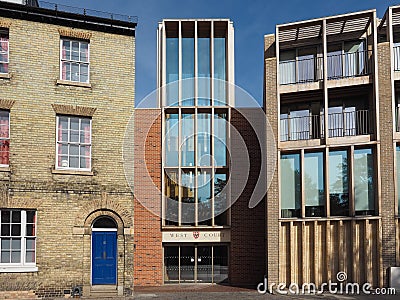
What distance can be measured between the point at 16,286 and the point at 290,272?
34.2 feet

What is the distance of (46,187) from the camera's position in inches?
677

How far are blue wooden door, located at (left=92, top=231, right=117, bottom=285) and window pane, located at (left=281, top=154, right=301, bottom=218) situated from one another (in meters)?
7.36

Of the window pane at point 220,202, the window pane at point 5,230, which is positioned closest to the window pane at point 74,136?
the window pane at point 5,230

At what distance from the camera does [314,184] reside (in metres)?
20.8

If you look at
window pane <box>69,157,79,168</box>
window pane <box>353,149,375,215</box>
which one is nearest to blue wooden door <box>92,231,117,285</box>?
window pane <box>69,157,79,168</box>

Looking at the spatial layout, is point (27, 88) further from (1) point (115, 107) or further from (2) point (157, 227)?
(2) point (157, 227)

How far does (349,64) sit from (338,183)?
199 inches

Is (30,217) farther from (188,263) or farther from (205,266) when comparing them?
(205,266)

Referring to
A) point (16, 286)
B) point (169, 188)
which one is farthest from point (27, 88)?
point (169, 188)

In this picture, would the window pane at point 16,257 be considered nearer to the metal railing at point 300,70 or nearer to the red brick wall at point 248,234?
the red brick wall at point 248,234

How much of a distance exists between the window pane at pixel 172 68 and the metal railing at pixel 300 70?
527 centimetres

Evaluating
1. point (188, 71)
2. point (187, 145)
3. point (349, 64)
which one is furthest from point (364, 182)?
point (188, 71)

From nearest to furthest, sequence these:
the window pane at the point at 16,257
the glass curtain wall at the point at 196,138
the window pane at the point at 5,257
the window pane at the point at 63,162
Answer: the window pane at the point at 5,257
the window pane at the point at 16,257
the window pane at the point at 63,162
the glass curtain wall at the point at 196,138

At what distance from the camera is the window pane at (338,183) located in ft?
66.4
